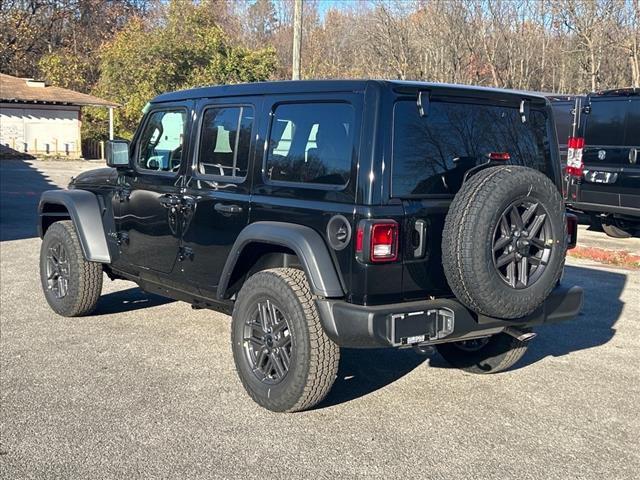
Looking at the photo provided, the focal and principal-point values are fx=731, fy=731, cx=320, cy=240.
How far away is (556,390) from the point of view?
4.94 meters

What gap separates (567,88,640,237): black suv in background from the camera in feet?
35.4

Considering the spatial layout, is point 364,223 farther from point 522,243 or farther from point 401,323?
point 522,243

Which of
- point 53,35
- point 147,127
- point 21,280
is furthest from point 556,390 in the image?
point 53,35

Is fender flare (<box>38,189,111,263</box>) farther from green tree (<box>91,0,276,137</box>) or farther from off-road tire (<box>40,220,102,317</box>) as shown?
green tree (<box>91,0,276,137</box>)

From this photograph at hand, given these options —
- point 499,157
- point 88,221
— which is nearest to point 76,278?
point 88,221

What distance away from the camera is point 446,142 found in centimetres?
417

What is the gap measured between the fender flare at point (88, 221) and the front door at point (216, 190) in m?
1.19

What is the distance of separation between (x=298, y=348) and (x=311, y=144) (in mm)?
1196

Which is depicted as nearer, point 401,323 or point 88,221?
point 401,323

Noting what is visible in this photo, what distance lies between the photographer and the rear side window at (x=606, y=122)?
35.8ft

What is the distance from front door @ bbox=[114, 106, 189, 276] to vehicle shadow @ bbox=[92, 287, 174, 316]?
1.02 m

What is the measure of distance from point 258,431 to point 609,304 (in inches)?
185

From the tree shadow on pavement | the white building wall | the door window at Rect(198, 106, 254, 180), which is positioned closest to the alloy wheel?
the tree shadow on pavement

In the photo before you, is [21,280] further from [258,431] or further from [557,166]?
[557,166]
